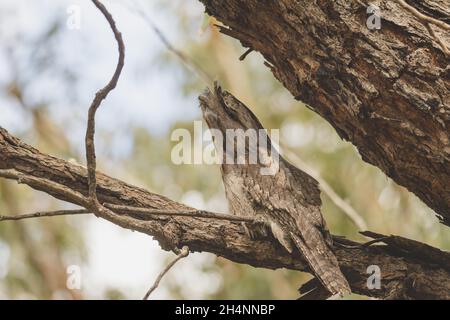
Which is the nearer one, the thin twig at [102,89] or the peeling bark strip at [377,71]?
the thin twig at [102,89]

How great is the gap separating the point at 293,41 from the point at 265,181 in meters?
0.50

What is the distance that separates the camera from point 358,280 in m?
1.93

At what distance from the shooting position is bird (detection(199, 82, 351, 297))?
1.86 m

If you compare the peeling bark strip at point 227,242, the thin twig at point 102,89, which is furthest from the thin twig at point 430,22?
the thin twig at point 102,89

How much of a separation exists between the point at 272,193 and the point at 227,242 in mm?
269

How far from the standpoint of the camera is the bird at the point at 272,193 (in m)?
1.86

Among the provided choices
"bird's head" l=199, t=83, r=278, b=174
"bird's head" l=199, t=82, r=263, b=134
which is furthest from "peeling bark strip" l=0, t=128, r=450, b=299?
Answer: "bird's head" l=199, t=82, r=263, b=134

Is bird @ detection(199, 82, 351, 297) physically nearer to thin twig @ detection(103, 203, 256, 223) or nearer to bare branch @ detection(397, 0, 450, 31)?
thin twig @ detection(103, 203, 256, 223)

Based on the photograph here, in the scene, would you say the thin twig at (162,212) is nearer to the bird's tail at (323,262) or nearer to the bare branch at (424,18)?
the bird's tail at (323,262)

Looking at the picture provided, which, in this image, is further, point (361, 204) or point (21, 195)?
point (21, 195)

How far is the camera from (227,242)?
6.09ft

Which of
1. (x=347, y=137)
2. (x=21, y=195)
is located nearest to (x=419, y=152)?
(x=347, y=137)

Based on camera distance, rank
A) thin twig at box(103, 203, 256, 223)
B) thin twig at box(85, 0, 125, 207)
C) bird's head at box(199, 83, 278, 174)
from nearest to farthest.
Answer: thin twig at box(85, 0, 125, 207) < thin twig at box(103, 203, 256, 223) < bird's head at box(199, 83, 278, 174)
